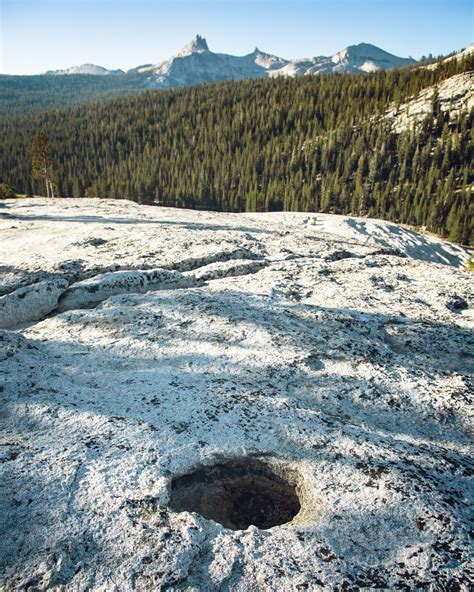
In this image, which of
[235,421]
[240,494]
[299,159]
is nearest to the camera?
[240,494]

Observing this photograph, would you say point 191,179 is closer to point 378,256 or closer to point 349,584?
point 378,256

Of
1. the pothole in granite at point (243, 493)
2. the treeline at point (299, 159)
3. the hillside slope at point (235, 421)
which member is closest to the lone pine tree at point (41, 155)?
the treeline at point (299, 159)

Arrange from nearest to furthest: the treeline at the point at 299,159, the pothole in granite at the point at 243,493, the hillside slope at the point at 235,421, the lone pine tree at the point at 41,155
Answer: the hillside slope at the point at 235,421 → the pothole in granite at the point at 243,493 → the lone pine tree at the point at 41,155 → the treeline at the point at 299,159

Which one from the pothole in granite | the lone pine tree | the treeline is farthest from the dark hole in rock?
the treeline

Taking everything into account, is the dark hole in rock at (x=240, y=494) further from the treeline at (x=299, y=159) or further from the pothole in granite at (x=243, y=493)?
the treeline at (x=299, y=159)

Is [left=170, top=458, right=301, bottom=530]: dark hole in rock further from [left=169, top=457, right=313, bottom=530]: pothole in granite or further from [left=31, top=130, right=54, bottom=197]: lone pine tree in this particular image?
[left=31, top=130, right=54, bottom=197]: lone pine tree

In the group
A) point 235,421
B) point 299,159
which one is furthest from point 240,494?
point 299,159

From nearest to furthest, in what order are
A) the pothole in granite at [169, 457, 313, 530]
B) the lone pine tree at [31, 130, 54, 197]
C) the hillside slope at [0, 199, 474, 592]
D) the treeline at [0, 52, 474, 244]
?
the hillside slope at [0, 199, 474, 592] → the pothole in granite at [169, 457, 313, 530] → the lone pine tree at [31, 130, 54, 197] → the treeline at [0, 52, 474, 244]

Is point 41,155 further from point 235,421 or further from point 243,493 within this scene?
point 243,493
